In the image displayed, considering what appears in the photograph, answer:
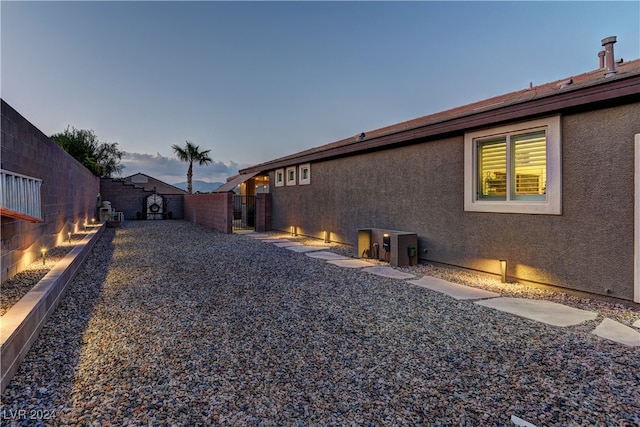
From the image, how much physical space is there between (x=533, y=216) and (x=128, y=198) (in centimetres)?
2942

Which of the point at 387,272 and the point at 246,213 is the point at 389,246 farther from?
the point at 246,213

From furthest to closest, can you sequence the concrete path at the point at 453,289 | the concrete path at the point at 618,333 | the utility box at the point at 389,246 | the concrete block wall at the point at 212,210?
the concrete block wall at the point at 212,210 < the utility box at the point at 389,246 < the concrete path at the point at 453,289 < the concrete path at the point at 618,333

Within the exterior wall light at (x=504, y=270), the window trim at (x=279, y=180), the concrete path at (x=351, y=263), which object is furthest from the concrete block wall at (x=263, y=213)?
the exterior wall light at (x=504, y=270)

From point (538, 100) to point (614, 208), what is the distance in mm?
2281

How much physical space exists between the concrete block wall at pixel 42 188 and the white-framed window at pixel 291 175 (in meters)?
8.90

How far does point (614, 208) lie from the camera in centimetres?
545

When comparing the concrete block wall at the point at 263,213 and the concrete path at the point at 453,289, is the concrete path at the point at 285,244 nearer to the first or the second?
the concrete block wall at the point at 263,213

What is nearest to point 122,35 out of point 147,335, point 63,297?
point 63,297

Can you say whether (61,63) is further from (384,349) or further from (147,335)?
(384,349)

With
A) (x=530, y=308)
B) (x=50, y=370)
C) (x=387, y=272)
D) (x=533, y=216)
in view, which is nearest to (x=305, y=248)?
(x=387, y=272)

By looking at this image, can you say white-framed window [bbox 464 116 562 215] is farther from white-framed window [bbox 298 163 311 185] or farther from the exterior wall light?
white-framed window [bbox 298 163 311 185]

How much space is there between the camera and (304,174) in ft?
51.2

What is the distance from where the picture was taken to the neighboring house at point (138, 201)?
27.3m

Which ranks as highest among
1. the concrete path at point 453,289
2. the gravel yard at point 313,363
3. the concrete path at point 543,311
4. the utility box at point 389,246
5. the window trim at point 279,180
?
the window trim at point 279,180
